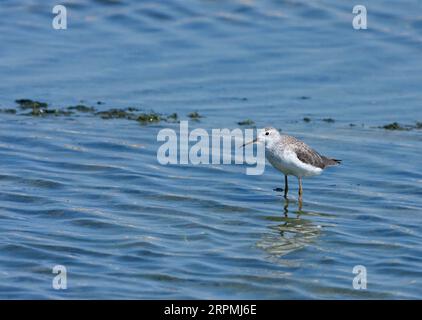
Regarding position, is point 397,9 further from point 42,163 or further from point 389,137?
point 42,163

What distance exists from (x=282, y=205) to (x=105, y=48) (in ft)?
22.5

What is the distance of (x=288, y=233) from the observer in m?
11.0

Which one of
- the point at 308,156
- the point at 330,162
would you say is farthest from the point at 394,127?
the point at 308,156

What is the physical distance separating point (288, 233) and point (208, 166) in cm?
245

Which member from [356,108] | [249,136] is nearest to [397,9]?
[356,108]

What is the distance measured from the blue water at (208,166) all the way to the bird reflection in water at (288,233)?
0.03 m

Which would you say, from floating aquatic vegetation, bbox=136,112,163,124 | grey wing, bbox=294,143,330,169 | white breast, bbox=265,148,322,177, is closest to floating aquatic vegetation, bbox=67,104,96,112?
floating aquatic vegetation, bbox=136,112,163,124

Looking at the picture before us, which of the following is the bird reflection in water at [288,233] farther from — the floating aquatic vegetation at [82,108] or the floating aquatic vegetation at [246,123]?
the floating aquatic vegetation at [82,108]

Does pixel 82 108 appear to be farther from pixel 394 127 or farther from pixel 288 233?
pixel 288 233

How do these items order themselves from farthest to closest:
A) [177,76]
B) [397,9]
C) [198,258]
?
[397,9] < [177,76] < [198,258]

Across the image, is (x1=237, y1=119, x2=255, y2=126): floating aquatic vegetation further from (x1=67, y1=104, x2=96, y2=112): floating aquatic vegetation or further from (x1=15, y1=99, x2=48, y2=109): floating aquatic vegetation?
(x1=15, y1=99, x2=48, y2=109): floating aquatic vegetation

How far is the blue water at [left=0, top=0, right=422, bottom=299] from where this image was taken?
959 cm

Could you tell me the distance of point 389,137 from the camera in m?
14.3

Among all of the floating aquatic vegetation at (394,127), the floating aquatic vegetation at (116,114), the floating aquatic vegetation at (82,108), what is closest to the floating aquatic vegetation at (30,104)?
the floating aquatic vegetation at (82,108)
